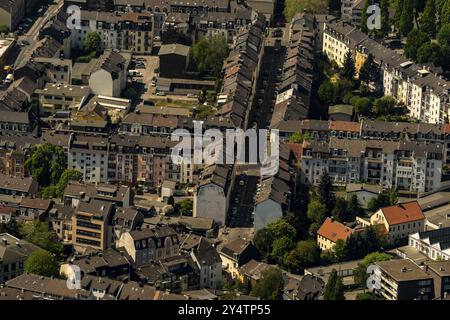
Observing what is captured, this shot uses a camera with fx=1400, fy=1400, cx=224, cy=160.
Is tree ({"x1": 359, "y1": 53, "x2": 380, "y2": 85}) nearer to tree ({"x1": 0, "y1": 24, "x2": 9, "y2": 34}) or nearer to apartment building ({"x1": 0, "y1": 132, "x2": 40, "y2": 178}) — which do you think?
apartment building ({"x1": 0, "y1": 132, "x2": 40, "y2": 178})

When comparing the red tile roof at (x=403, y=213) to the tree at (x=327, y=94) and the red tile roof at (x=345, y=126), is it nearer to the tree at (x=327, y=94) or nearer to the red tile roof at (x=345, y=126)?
the red tile roof at (x=345, y=126)

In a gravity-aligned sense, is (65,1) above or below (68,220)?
above

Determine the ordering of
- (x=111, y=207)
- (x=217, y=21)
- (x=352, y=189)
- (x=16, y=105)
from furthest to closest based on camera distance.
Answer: (x=217, y=21), (x=16, y=105), (x=352, y=189), (x=111, y=207)

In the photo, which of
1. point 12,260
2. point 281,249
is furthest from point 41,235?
point 281,249

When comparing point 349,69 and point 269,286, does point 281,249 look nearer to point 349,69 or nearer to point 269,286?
point 269,286
